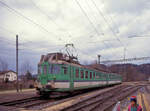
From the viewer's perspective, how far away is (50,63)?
1409 centimetres

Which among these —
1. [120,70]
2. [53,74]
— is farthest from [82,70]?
[120,70]

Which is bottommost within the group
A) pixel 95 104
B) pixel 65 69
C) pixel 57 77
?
pixel 95 104

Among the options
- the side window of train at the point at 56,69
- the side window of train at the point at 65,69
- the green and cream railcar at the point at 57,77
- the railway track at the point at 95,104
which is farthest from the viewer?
the side window of train at the point at 65,69

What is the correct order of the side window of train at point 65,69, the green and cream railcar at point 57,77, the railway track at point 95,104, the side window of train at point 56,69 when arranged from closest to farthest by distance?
the railway track at point 95,104 < the green and cream railcar at point 57,77 < the side window of train at point 56,69 < the side window of train at point 65,69

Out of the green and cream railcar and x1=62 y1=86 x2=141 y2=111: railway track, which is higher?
the green and cream railcar

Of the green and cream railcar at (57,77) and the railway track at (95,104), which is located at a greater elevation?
the green and cream railcar at (57,77)

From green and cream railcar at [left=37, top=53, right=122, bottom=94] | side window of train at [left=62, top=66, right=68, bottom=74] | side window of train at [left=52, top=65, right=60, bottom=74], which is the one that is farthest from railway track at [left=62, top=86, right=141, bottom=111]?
side window of train at [left=52, top=65, right=60, bottom=74]

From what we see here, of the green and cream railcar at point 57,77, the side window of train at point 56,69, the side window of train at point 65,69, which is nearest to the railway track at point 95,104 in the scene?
the green and cream railcar at point 57,77

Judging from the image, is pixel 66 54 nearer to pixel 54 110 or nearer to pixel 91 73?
pixel 91 73

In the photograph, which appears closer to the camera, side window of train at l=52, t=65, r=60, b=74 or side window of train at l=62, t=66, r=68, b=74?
side window of train at l=52, t=65, r=60, b=74

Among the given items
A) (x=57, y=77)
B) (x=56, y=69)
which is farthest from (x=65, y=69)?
(x=57, y=77)

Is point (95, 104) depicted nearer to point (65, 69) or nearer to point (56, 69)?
point (65, 69)

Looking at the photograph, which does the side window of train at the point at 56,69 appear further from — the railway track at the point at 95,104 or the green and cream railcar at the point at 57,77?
the railway track at the point at 95,104

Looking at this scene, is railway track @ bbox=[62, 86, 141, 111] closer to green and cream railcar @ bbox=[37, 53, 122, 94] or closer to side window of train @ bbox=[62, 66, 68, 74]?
green and cream railcar @ bbox=[37, 53, 122, 94]
